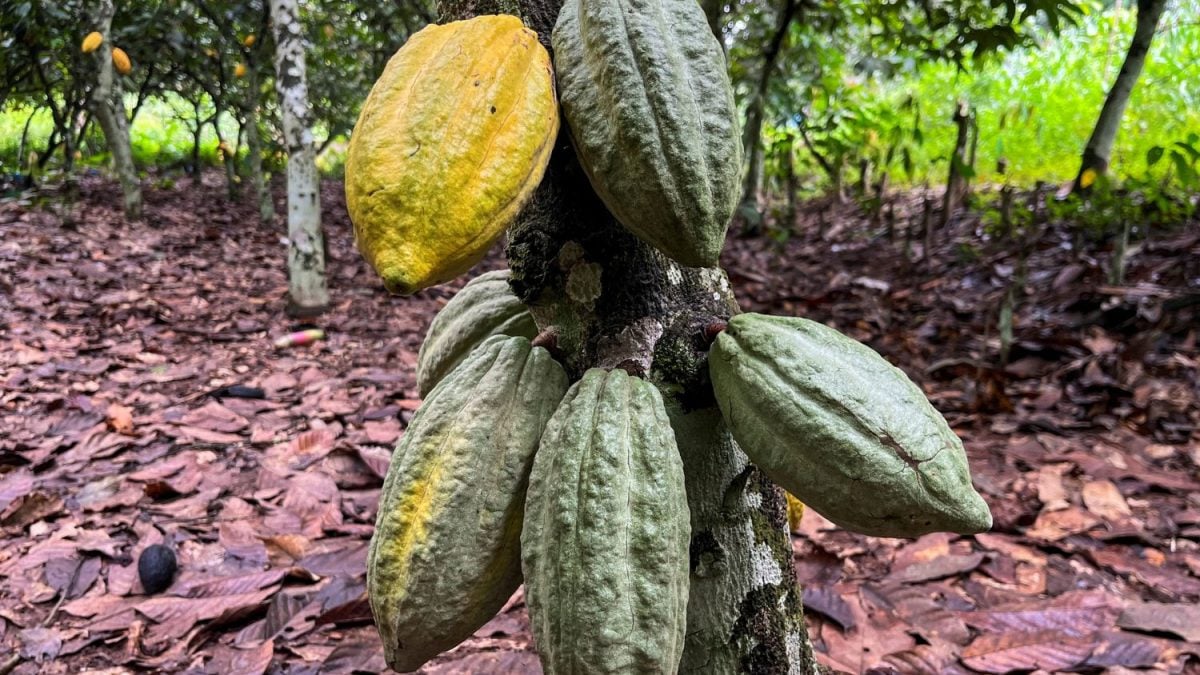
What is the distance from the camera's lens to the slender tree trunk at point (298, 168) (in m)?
3.94

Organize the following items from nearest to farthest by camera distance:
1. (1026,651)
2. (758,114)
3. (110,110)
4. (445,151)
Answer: (445,151) → (1026,651) → (758,114) → (110,110)

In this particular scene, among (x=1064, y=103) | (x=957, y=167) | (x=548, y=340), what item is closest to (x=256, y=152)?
(x=957, y=167)

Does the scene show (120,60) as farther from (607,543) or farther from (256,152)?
(607,543)

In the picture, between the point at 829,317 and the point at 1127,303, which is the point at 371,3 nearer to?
the point at 829,317

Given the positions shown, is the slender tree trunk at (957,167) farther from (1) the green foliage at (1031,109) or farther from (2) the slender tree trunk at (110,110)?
(2) the slender tree trunk at (110,110)

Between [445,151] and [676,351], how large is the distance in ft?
1.09

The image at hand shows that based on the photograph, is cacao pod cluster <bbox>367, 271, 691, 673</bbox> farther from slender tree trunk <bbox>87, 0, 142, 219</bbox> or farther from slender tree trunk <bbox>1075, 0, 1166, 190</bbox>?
slender tree trunk <bbox>87, 0, 142, 219</bbox>

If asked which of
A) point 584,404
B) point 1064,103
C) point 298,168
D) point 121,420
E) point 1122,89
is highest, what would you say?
point 1064,103

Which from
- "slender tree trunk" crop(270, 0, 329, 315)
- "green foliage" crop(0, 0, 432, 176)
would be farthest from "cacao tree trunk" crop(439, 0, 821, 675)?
"green foliage" crop(0, 0, 432, 176)

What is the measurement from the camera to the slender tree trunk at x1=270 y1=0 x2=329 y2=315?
3938 millimetres

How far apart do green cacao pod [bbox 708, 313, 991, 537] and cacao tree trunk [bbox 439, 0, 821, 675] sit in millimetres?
88

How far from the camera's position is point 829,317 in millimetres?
4102

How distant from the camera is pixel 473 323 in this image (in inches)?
39.4

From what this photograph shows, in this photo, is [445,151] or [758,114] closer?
[445,151]
